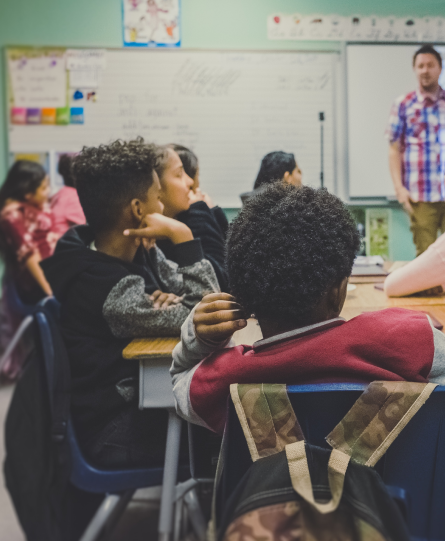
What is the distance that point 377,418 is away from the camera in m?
0.60

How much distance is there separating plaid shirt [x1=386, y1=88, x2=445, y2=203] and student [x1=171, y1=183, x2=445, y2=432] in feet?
9.85

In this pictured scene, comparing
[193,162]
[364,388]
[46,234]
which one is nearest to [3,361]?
[46,234]

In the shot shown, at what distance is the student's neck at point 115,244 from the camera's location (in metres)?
1.36

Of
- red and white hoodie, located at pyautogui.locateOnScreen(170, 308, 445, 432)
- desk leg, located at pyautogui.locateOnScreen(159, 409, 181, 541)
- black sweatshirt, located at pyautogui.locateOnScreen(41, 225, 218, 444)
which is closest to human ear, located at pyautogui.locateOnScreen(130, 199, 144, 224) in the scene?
black sweatshirt, located at pyautogui.locateOnScreen(41, 225, 218, 444)

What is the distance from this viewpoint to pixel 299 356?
25.1 inches

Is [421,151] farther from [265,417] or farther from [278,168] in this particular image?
[265,417]

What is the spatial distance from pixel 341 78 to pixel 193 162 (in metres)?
2.04

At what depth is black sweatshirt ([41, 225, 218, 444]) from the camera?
1174 mm

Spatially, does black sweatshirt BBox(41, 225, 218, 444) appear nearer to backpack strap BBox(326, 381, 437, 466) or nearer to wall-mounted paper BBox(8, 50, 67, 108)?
backpack strap BBox(326, 381, 437, 466)

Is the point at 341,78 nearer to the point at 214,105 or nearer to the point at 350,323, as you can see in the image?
the point at 214,105

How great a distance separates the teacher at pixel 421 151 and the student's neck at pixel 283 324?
2.88m

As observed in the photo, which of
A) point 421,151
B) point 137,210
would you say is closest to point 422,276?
point 137,210

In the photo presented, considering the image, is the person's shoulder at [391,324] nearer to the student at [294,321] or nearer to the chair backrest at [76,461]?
the student at [294,321]

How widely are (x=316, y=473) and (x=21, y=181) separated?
292 cm
